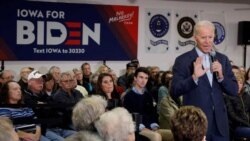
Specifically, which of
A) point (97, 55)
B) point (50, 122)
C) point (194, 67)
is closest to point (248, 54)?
point (97, 55)

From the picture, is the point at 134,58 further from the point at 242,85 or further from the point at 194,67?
the point at 194,67

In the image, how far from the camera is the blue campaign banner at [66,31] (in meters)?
8.28

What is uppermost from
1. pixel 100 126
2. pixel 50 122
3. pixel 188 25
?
pixel 188 25

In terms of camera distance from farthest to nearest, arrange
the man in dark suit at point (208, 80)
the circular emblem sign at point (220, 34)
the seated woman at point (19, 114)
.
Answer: the circular emblem sign at point (220, 34) < the seated woman at point (19, 114) < the man in dark suit at point (208, 80)

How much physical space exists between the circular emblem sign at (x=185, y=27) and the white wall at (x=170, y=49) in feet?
0.89

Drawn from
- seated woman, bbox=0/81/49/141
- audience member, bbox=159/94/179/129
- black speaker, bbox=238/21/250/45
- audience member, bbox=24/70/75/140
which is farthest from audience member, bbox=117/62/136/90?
seated woman, bbox=0/81/49/141

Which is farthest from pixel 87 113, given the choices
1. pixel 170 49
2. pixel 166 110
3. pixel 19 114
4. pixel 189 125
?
pixel 170 49

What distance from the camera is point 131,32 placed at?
9.38 m

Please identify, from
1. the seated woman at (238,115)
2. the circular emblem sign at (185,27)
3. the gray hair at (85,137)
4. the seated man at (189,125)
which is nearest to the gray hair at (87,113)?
the gray hair at (85,137)

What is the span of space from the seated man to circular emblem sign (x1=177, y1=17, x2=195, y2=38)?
7609mm

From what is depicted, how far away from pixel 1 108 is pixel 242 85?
2.78 m

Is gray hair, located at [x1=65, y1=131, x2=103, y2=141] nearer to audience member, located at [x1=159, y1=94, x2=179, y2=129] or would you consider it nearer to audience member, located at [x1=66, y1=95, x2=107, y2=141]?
audience member, located at [x1=66, y1=95, x2=107, y2=141]

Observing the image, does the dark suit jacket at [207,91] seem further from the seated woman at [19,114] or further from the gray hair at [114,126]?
the seated woman at [19,114]

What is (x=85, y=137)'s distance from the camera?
7.06ft
